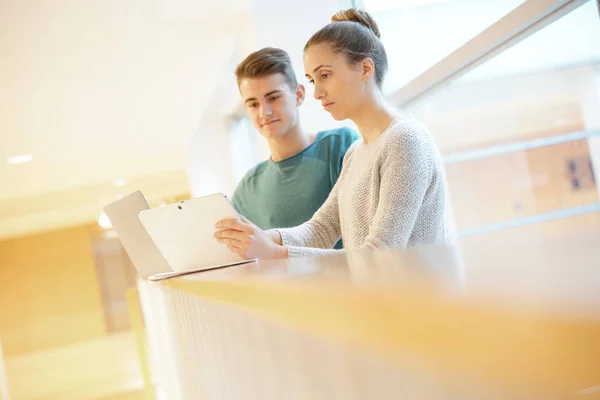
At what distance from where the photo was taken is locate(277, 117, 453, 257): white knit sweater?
1470mm

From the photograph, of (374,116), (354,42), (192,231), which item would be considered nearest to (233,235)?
(192,231)

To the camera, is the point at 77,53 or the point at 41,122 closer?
the point at 77,53

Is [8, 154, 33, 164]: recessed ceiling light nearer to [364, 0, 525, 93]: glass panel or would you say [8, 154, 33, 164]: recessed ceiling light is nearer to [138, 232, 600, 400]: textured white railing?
[364, 0, 525, 93]: glass panel

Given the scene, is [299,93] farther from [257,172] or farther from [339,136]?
[257,172]

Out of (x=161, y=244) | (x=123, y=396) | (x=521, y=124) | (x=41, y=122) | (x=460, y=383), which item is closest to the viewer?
(x=460, y=383)

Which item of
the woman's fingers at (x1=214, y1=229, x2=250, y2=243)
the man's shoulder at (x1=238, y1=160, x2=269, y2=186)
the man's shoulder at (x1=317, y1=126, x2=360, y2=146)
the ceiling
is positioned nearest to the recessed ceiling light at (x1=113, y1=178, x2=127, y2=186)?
the ceiling

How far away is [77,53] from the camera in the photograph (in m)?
4.37

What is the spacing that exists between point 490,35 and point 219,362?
6.97 feet

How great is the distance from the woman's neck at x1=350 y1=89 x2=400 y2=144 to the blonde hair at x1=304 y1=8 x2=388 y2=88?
9 centimetres

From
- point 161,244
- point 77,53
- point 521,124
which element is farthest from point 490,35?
point 77,53

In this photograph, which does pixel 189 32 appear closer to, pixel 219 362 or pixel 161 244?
pixel 161 244

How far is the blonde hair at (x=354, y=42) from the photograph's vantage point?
1.75m

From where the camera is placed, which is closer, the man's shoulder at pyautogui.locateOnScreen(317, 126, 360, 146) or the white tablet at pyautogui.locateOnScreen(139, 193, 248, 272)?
the white tablet at pyautogui.locateOnScreen(139, 193, 248, 272)

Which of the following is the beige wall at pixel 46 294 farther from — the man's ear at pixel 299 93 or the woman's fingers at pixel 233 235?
the woman's fingers at pixel 233 235
